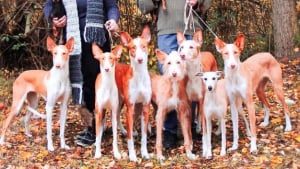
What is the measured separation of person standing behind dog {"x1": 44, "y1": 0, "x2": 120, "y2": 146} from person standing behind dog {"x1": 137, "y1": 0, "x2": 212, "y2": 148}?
18.8 inches

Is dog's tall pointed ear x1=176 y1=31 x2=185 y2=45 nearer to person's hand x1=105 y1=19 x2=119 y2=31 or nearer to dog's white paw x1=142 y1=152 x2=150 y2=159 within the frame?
person's hand x1=105 y1=19 x2=119 y2=31

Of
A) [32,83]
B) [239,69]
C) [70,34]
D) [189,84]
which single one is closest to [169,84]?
[189,84]

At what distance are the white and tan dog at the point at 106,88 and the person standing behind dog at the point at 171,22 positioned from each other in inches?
30.2

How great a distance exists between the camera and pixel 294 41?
10.3 metres

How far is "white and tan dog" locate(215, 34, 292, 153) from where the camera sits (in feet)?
19.9

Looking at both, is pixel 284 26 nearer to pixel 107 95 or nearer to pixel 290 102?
pixel 290 102

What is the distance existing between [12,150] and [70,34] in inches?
69.3

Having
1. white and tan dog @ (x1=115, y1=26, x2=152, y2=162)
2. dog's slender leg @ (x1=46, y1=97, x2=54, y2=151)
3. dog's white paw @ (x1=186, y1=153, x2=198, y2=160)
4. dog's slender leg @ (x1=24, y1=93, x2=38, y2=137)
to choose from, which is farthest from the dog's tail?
dog's slender leg @ (x1=24, y1=93, x2=38, y2=137)

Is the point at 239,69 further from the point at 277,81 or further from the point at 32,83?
the point at 32,83

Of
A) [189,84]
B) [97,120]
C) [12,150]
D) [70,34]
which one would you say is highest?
[70,34]

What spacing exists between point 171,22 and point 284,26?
4175 millimetres

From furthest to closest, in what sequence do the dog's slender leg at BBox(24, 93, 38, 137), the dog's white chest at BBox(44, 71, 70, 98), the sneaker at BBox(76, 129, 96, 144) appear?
the dog's slender leg at BBox(24, 93, 38, 137) < the sneaker at BBox(76, 129, 96, 144) < the dog's white chest at BBox(44, 71, 70, 98)

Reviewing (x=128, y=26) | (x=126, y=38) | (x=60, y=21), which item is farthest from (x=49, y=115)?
(x=128, y=26)

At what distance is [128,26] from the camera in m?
11.4
